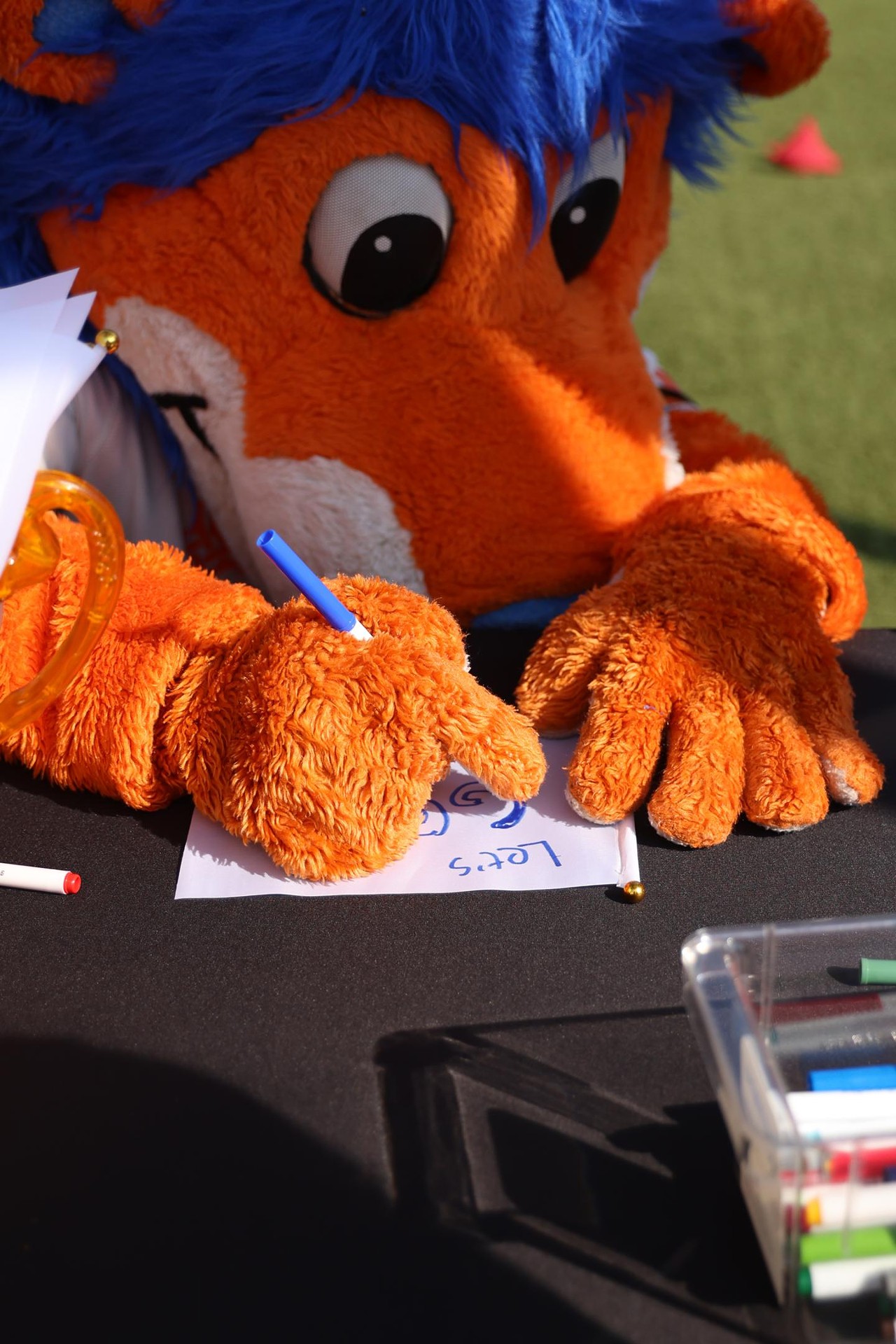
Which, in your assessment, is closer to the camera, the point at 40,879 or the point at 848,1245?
the point at 848,1245

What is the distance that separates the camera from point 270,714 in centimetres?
66

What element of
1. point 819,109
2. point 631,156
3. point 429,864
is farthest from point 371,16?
point 819,109

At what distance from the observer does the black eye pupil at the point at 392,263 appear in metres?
0.75

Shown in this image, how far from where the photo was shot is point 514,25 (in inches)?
27.8

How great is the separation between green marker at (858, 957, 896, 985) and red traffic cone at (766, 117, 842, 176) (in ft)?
6.92

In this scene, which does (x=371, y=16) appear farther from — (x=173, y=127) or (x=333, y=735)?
(x=333, y=735)

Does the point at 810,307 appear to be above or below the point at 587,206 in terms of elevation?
below

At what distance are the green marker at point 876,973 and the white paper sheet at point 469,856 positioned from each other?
133 mm

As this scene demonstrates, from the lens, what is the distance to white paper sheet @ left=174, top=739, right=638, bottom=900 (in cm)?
70

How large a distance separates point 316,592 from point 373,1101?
257 mm

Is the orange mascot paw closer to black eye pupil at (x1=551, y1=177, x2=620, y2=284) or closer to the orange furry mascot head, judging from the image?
the orange furry mascot head

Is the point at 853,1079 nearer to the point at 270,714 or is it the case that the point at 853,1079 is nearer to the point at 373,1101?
the point at 373,1101

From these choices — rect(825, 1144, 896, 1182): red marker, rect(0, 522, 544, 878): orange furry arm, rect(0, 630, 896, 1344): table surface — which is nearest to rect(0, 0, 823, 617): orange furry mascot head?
rect(0, 522, 544, 878): orange furry arm

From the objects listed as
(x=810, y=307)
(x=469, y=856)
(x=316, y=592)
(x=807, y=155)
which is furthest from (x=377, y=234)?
(x=807, y=155)
